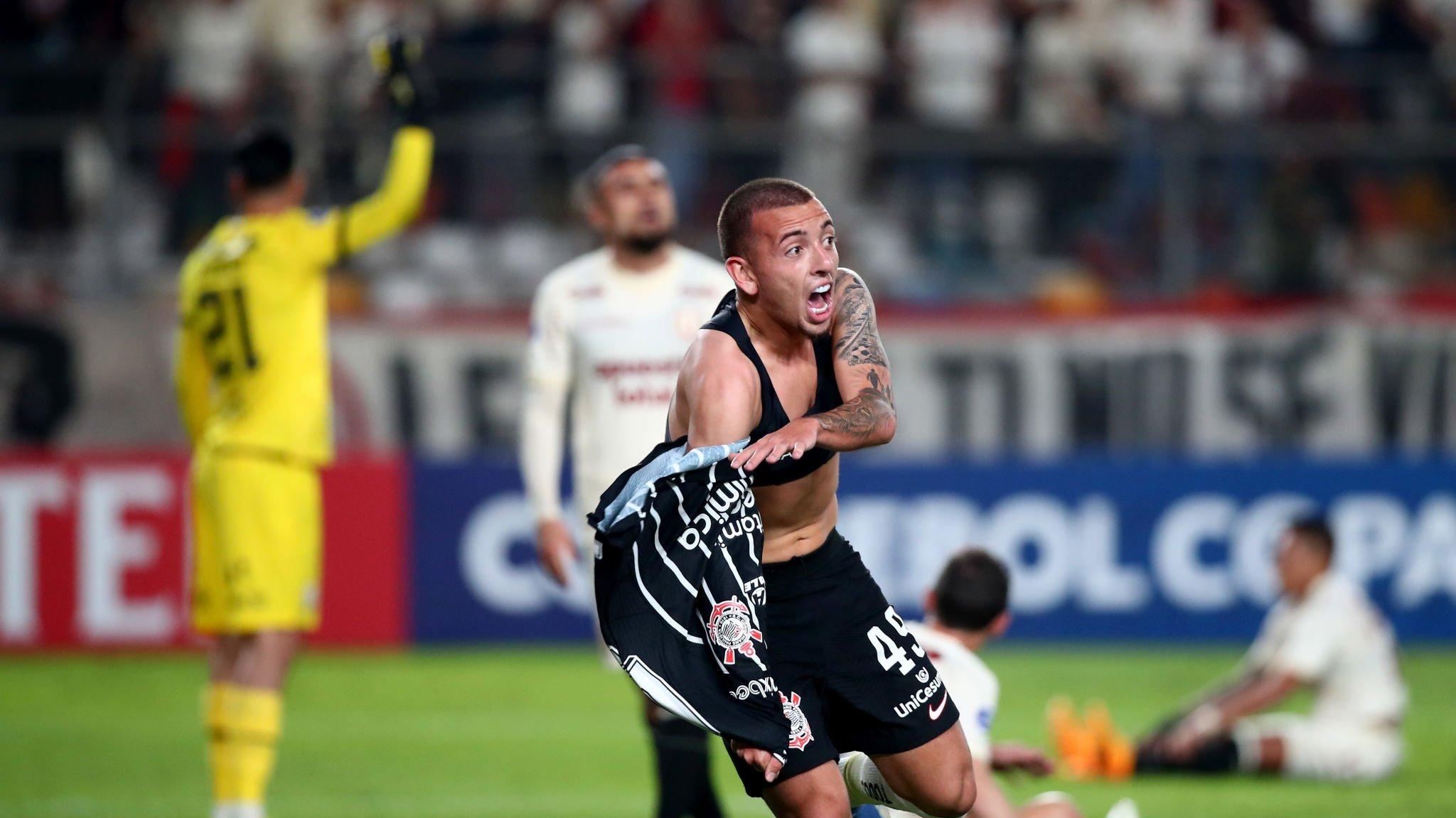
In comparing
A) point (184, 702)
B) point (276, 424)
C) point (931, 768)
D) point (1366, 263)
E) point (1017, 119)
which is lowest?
point (184, 702)

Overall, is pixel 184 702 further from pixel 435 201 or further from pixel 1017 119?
pixel 1017 119

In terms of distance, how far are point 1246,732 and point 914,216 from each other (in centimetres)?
585

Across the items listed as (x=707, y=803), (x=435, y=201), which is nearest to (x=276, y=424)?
(x=707, y=803)

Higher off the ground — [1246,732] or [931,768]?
[931,768]

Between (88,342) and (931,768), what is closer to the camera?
(931,768)

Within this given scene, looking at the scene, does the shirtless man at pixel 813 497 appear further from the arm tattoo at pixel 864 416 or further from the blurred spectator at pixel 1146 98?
the blurred spectator at pixel 1146 98

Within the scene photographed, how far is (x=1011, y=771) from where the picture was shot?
19.3ft

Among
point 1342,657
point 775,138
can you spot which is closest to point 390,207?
point 1342,657

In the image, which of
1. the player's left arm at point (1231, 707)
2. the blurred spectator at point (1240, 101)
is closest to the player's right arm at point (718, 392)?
the player's left arm at point (1231, 707)

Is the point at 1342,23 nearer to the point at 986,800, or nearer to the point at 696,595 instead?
the point at 986,800

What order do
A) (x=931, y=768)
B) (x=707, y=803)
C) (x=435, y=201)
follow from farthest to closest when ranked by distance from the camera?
(x=435, y=201)
(x=707, y=803)
(x=931, y=768)

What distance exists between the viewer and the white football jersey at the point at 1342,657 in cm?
898

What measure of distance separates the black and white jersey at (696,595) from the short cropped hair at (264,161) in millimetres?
2935

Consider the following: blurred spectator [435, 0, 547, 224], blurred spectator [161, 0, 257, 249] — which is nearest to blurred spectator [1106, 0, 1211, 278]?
blurred spectator [435, 0, 547, 224]
